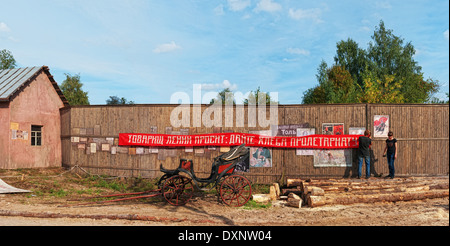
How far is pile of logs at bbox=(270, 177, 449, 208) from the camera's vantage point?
371 inches

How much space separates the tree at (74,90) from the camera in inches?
1778

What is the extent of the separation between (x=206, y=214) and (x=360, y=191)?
5086 millimetres

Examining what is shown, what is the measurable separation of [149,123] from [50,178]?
4.81 meters

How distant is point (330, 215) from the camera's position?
8.20 metres

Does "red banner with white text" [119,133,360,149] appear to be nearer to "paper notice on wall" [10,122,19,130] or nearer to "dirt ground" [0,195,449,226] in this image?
"dirt ground" [0,195,449,226]

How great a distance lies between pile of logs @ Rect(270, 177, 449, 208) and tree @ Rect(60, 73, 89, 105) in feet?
136

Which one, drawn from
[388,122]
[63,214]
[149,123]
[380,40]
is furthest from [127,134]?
[380,40]

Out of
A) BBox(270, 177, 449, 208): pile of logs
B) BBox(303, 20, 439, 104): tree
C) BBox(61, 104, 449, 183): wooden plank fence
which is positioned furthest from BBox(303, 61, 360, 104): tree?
BBox(270, 177, 449, 208): pile of logs

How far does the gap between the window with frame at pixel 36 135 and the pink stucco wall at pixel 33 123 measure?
0.21 meters

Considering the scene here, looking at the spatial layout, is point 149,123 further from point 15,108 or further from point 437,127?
point 437,127

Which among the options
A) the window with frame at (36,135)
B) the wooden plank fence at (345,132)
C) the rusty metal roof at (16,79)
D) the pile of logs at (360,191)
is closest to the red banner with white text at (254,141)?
the wooden plank fence at (345,132)

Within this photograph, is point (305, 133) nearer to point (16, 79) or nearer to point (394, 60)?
point (16, 79)

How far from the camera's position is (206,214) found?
821cm

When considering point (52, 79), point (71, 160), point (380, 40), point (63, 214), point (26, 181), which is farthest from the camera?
point (380, 40)
